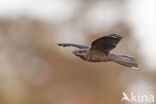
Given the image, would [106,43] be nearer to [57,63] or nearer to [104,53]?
[104,53]

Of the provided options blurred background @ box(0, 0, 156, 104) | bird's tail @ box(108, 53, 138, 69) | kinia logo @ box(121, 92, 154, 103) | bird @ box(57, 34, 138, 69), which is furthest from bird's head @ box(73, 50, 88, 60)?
blurred background @ box(0, 0, 156, 104)

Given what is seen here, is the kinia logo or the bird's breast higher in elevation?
the bird's breast

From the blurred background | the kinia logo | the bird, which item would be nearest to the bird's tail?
the bird

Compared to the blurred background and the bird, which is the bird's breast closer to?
the bird

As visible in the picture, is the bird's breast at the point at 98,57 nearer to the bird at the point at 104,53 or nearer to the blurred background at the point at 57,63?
the bird at the point at 104,53

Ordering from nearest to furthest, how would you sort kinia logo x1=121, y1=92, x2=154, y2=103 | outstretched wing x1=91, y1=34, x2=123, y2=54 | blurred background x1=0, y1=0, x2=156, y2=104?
outstretched wing x1=91, y1=34, x2=123, y2=54 < kinia logo x1=121, y1=92, x2=154, y2=103 < blurred background x1=0, y1=0, x2=156, y2=104

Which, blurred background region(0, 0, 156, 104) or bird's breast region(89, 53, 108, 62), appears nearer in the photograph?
bird's breast region(89, 53, 108, 62)

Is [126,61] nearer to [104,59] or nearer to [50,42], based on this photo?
[104,59]

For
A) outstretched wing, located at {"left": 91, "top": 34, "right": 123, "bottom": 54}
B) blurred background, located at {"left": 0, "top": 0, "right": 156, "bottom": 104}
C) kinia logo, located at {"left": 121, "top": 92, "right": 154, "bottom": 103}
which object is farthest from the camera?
blurred background, located at {"left": 0, "top": 0, "right": 156, "bottom": 104}
